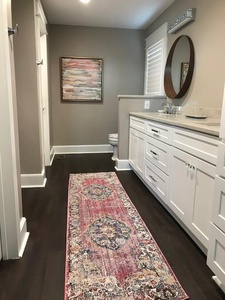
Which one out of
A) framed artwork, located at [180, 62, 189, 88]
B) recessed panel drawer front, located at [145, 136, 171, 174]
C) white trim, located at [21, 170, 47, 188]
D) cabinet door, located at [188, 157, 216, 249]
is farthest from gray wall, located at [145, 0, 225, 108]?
white trim, located at [21, 170, 47, 188]

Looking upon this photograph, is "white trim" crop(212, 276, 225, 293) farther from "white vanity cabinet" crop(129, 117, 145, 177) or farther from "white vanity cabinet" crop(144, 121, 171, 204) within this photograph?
"white vanity cabinet" crop(129, 117, 145, 177)

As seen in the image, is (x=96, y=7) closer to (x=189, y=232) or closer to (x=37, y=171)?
(x=37, y=171)

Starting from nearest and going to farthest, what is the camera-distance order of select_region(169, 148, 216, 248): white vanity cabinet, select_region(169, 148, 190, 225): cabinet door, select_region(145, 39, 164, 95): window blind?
select_region(169, 148, 216, 248): white vanity cabinet
select_region(169, 148, 190, 225): cabinet door
select_region(145, 39, 164, 95): window blind

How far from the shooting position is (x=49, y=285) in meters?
1.41

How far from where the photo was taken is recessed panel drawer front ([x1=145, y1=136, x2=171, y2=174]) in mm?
2215

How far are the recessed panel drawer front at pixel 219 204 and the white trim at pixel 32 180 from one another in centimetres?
220

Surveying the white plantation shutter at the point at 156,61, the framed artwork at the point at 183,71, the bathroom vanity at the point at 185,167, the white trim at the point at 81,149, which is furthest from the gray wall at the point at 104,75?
the bathroom vanity at the point at 185,167

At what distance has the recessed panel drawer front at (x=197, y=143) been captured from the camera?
1477 millimetres

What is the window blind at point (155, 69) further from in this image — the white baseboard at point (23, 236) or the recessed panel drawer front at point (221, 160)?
the white baseboard at point (23, 236)

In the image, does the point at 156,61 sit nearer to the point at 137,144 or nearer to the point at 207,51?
the point at 207,51

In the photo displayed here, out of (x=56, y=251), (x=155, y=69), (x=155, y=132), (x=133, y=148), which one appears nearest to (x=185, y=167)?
(x=155, y=132)

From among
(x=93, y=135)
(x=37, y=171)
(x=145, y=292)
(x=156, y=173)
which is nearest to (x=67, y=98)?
(x=93, y=135)

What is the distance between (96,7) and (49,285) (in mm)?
3584

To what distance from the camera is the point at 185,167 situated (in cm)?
185
